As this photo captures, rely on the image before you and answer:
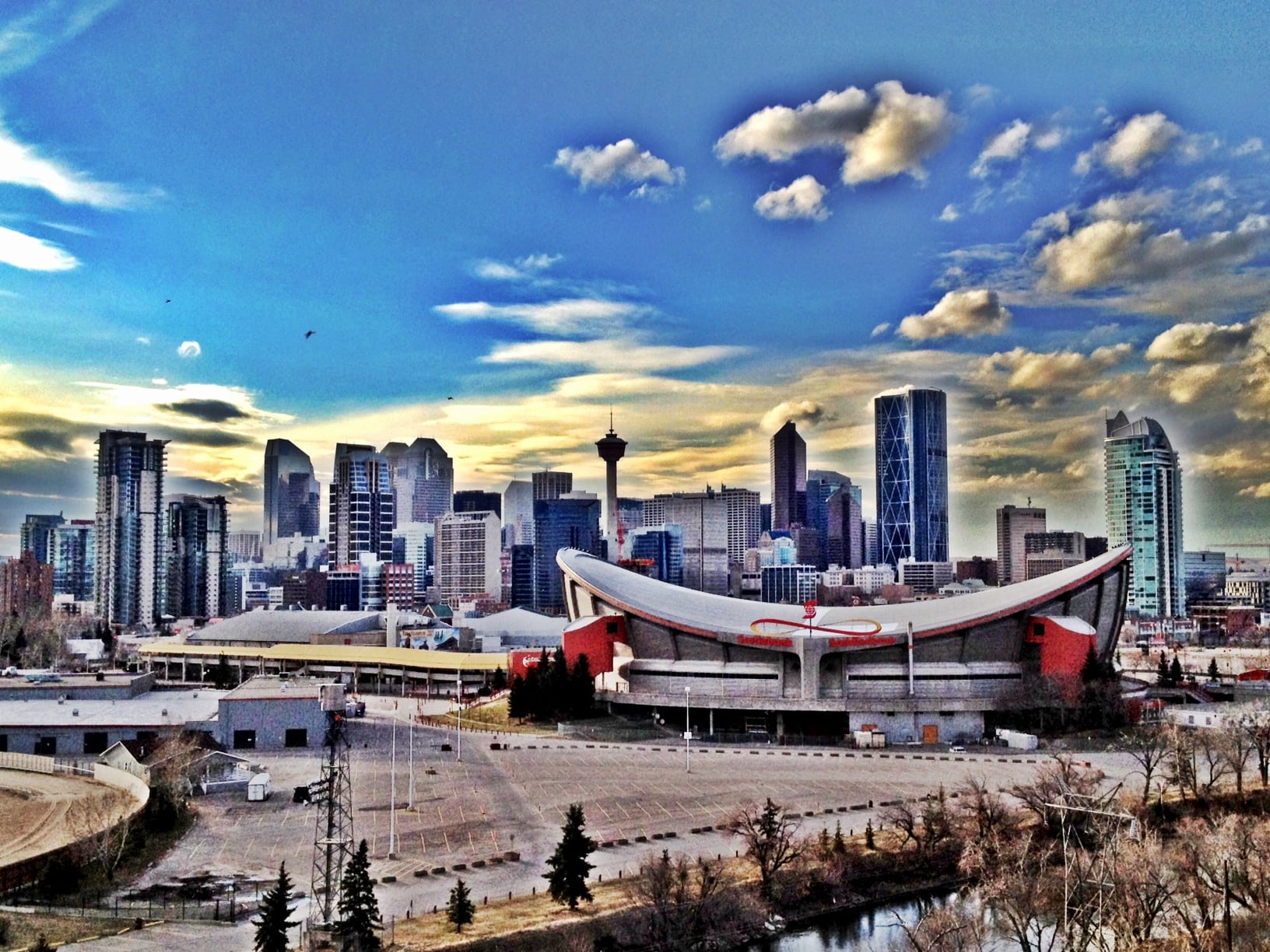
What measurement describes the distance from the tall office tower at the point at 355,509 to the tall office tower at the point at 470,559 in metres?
13.1

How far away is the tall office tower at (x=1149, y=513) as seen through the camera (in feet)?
519

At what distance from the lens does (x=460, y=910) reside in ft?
80.7

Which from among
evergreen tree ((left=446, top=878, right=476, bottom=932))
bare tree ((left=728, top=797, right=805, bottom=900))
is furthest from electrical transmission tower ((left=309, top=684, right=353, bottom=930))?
bare tree ((left=728, top=797, right=805, bottom=900))

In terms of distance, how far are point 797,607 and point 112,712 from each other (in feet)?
114

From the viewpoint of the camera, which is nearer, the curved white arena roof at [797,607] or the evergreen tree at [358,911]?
the evergreen tree at [358,911]

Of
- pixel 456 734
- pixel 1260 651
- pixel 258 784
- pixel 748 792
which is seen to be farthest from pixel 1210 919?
pixel 1260 651

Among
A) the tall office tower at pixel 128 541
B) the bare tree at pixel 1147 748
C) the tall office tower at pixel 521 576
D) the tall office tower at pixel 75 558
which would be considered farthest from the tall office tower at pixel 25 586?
the bare tree at pixel 1147 748

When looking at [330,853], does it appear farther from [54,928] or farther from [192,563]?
[192,563]

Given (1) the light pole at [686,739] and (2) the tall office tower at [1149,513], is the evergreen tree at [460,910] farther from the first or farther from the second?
(2) the tall office tower at [1149,513]

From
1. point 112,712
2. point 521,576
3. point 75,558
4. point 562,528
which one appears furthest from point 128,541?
point 112,712

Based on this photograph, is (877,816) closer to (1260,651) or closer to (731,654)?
(731,654)

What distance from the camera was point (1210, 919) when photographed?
2431 cm

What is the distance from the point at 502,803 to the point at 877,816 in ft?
37.7

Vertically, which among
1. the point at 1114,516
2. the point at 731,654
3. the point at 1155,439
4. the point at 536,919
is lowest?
the point at 536,919
